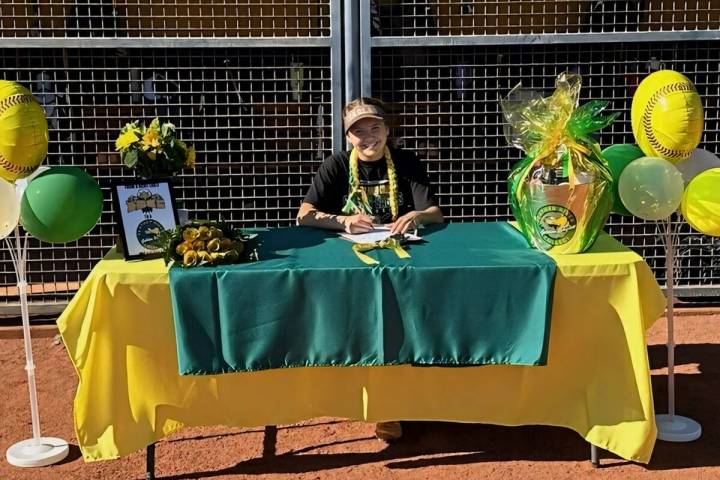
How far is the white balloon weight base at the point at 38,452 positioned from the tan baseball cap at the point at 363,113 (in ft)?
6.61

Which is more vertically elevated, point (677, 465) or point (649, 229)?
point (649, 229)

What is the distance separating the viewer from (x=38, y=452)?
357cm

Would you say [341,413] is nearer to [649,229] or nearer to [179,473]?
[179,473]

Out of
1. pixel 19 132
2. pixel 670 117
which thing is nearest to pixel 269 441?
pixel 19 132

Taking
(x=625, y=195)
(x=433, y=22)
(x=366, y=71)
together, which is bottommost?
(x=625, y=195)

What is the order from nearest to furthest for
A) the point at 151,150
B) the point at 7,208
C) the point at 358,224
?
the point at 7,208 < the point at 151,150 < the point at 358,224

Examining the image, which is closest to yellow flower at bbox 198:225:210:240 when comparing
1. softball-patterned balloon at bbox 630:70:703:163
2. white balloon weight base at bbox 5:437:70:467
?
white balloon weight base at bbox 5:437:70:467

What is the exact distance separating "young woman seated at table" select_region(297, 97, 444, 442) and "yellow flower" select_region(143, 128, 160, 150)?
78 cm

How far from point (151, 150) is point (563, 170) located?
1797mm

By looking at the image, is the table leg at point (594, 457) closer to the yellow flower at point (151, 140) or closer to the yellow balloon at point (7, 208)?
the yellow flower at point (151, 140)

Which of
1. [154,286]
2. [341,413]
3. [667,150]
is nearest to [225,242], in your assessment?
[154,286]

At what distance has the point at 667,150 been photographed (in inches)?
141

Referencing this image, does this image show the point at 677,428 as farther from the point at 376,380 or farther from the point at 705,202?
the point at 376,380

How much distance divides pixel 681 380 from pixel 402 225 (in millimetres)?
1991
